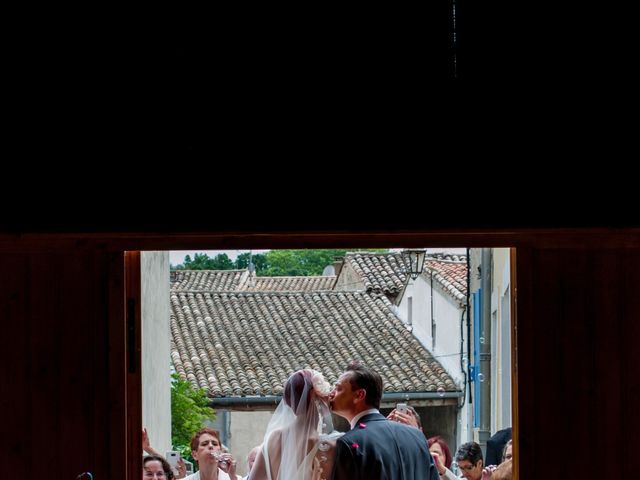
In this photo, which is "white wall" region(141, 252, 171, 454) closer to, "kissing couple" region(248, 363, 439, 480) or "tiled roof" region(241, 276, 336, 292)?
"kissing couple" region(248, 363, 439, 480)

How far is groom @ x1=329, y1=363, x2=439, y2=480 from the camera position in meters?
4.97

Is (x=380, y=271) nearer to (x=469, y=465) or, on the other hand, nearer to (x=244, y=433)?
(x=244, y=433)

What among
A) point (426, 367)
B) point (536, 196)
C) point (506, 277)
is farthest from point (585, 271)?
point (426, 367)

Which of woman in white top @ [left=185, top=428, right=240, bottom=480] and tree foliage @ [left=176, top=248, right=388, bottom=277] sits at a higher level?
tree foliage @ [left=176, top=248, right=388, bottom=277]

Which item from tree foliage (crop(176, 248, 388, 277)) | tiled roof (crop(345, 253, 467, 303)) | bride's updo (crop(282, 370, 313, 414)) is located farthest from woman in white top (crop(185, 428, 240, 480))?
tree foliage (crop(176, 248, 388, 277))

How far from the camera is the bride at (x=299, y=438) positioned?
5.68 meters

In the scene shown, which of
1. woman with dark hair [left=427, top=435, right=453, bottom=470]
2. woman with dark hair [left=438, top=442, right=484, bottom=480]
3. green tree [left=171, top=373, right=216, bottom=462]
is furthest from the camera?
green tree [left=171, top=373, right=216, bottom=462]

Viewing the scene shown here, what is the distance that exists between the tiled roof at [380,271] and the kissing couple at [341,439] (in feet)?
44.2

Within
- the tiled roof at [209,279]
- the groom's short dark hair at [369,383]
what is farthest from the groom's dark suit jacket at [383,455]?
the tiled roof at [209,279]

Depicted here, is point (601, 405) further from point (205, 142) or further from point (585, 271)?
point (205, 142)

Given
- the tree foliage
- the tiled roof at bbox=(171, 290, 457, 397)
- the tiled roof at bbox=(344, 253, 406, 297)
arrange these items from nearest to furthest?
the tiled roof at bbox=(171, 290, 457, 397)
the tiled roof at bbox=(344, 253, 406, 297)
the tree foliage

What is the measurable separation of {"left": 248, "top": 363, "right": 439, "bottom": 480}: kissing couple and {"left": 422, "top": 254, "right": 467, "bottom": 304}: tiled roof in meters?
8.78

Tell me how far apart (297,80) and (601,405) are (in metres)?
1.69

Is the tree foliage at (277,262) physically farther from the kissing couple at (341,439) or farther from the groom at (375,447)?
the groom at (375,447)
